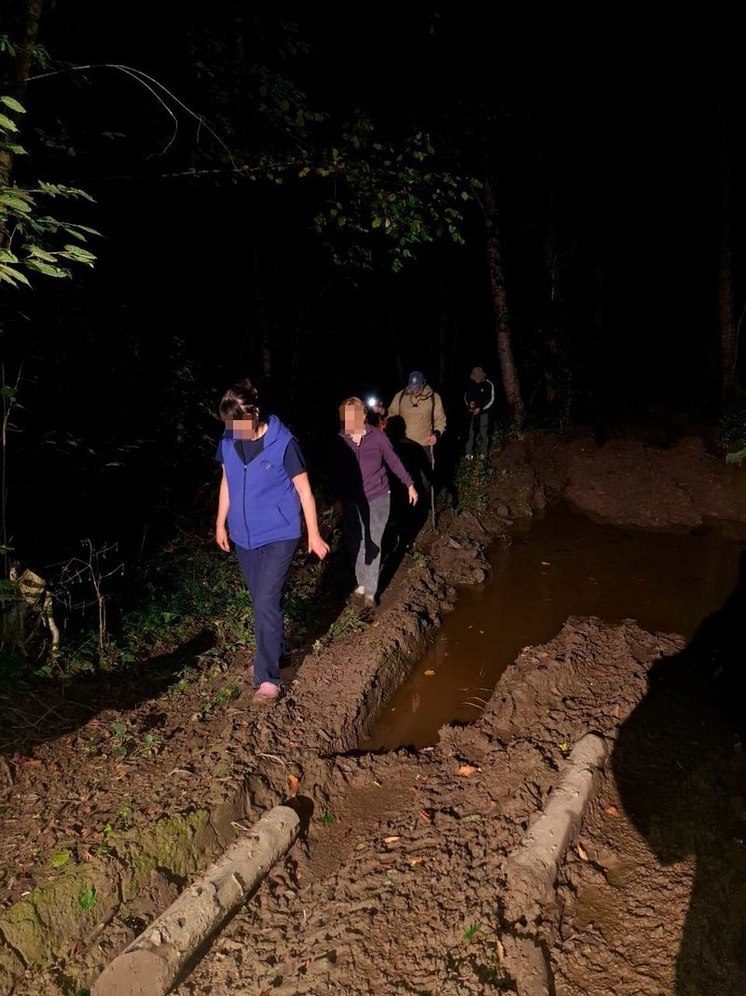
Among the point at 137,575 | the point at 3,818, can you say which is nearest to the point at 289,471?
the point at 3,818

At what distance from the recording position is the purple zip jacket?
586cm

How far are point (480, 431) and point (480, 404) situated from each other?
594 millimetres

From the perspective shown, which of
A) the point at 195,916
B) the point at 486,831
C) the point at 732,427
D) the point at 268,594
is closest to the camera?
the point at 195,916

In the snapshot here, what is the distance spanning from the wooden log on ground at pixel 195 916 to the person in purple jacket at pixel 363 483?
311cm

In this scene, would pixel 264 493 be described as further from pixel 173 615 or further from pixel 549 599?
pixel 549 599

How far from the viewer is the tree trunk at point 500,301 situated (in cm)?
1205

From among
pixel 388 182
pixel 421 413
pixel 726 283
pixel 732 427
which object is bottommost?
pixel 732 427

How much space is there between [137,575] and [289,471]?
3.74 m

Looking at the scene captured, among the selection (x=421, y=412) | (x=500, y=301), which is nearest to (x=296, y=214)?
(x=500, y=301)

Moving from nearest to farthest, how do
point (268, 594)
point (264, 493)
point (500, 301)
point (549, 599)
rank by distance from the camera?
1. point (264, 493)
2. point (268, 594)
3. point (549, 599)
4. point (500, 301)

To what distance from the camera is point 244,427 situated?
3828 millimetres

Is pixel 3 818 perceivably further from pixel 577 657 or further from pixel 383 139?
pixel 383 139

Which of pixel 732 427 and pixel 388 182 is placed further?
pixel 732 427

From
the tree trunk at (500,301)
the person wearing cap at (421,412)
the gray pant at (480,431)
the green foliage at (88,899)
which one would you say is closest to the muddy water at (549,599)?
the person wearing cap at (421,412)
